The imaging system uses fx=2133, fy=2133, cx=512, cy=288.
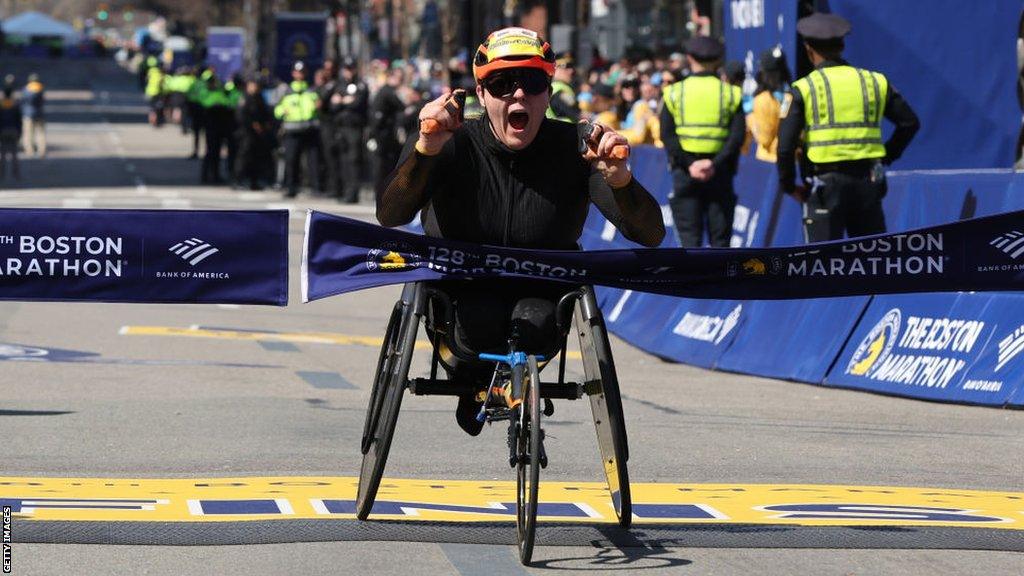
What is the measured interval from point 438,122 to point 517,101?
0.37 meters

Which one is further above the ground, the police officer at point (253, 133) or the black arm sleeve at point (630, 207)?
the black arm sleeve at point (630, 207)

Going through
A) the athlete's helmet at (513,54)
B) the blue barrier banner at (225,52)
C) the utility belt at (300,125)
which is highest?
the athlete's helmet at (513,54)

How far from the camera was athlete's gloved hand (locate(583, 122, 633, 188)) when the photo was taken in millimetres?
6789

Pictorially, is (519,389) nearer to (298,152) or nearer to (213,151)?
(298,152)

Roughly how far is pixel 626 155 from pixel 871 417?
15.8 feet

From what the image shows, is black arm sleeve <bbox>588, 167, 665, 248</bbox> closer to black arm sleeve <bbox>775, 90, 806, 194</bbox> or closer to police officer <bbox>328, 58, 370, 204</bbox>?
black arm sleeve <bbox>775, 90, 806, 194</bbox>

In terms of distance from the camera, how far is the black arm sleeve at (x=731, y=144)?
14.3 metres

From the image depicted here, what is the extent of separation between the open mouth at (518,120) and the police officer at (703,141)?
732 cm

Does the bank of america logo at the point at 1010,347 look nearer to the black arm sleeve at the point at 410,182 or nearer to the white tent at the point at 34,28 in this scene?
the black arm sleeve at the point at 410,182

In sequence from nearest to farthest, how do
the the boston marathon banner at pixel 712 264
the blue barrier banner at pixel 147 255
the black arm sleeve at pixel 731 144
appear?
the the boston marathon banner at pixel 712 264 → the blue barrier banner at pixel 147 255 → the black arm sleeve at pixel 731 144

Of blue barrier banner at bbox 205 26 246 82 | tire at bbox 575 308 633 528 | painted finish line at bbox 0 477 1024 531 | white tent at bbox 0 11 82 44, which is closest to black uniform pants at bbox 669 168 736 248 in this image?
painted finish line at bbox 0 477 1024 531

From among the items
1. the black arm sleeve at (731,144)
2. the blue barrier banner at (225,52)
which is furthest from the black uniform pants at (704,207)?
the blue barrier banner at (225,52)

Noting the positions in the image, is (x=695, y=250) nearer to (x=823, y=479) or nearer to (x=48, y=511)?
(x=823, y=479)

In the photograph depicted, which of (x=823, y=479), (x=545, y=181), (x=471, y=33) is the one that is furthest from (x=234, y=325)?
(x=471, y=33)
